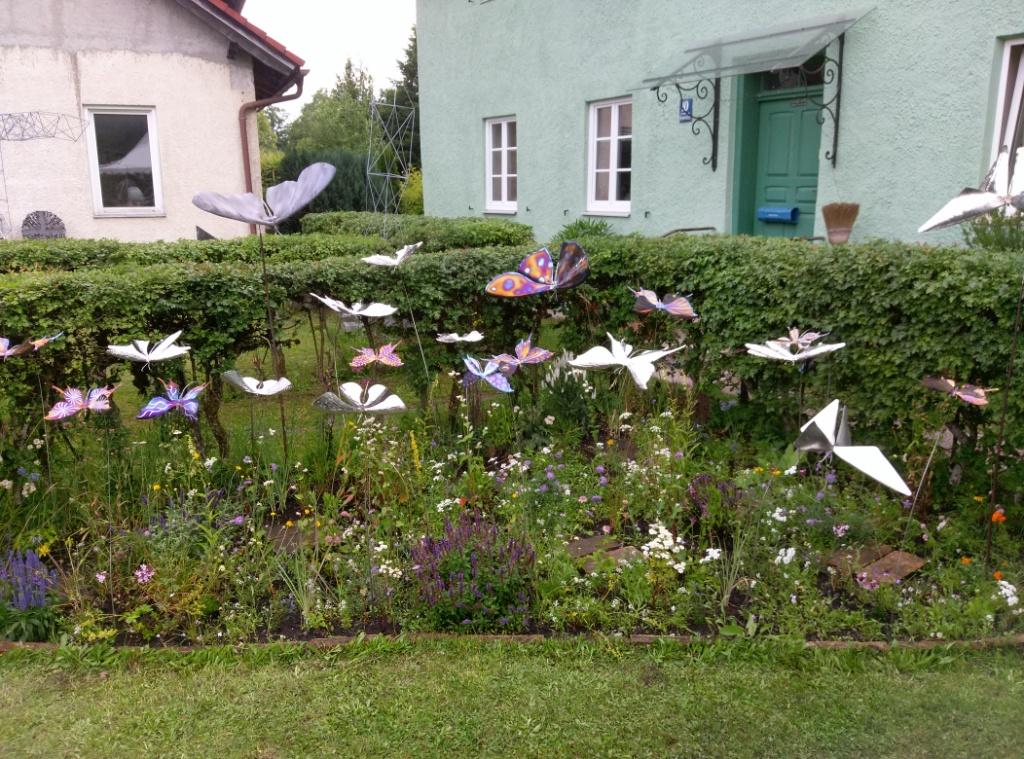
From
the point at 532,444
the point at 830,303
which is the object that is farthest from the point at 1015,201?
the point at 532,444

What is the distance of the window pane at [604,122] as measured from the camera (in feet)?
36.9

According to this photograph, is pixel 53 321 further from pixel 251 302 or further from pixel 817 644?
pixel 817 644

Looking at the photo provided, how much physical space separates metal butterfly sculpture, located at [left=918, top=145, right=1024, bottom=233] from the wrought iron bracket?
6.06 meters

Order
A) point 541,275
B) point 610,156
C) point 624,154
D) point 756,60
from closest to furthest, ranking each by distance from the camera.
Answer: point 541,275 → point 756,60 → point 624,154 → point 610,156

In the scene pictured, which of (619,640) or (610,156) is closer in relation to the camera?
(619,640)

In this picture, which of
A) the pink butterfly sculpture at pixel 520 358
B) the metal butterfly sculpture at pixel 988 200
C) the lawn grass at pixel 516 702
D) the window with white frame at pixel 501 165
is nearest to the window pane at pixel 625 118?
the window with white frame at pixel 501 165

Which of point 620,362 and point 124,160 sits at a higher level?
point 124,160

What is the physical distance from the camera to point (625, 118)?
10992 mm

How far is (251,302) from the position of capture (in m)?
4.69

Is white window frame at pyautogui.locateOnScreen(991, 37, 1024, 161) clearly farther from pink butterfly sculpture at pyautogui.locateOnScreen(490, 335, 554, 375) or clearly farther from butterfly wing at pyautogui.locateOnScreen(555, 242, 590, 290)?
pink butterfly sculpture at pyautogui.locateOnScreen(490, 335, 554, 375)

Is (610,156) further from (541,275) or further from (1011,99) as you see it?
(541,275)

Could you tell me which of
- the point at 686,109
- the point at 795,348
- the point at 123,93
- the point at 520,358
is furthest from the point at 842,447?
the point at 123,93

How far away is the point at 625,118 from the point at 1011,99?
5.04 m

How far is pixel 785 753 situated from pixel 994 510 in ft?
5.91
